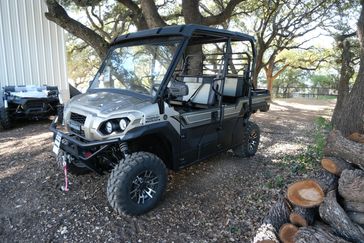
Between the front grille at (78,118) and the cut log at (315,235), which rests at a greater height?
the front grille at (78,118)

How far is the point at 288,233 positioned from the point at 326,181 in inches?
25.6

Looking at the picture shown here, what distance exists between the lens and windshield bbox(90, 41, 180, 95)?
361cm

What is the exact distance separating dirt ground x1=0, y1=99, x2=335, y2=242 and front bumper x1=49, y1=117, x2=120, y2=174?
23.8 inches

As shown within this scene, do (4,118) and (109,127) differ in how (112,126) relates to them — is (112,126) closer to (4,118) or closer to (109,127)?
(109,127)

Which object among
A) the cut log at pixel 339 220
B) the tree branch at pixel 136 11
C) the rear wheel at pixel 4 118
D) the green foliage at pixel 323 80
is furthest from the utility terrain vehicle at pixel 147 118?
the green foliage at pixel 323 80

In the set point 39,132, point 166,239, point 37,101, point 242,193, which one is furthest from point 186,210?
point 37,101

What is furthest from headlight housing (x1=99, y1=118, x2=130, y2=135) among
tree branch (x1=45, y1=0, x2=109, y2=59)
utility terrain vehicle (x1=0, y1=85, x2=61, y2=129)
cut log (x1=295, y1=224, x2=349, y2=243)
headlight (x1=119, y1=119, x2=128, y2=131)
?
tree branch (x1=45, y1=0, x2=109, y2=59)

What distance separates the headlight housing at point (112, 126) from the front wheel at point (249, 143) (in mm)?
2576

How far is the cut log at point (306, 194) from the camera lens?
2569 millimetres

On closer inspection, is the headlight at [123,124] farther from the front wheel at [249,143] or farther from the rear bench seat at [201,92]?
the front wheel at [249,143]

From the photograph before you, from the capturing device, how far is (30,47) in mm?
9820

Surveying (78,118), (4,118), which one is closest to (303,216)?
(78,118)

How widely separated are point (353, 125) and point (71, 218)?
386cm

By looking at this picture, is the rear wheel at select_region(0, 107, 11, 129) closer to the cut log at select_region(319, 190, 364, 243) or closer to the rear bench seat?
the rear bench seat
